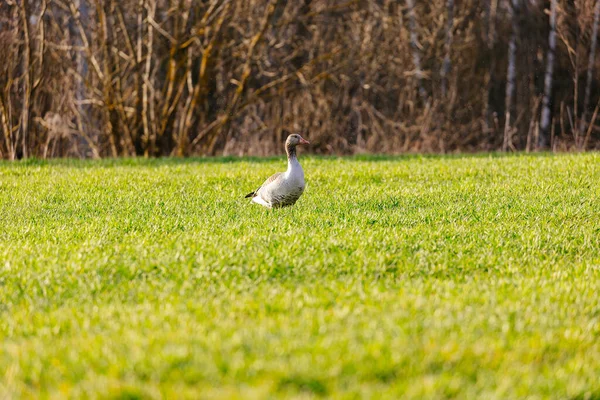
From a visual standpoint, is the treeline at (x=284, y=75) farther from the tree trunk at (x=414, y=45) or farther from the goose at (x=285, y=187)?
the goose at (x=285, y=187)

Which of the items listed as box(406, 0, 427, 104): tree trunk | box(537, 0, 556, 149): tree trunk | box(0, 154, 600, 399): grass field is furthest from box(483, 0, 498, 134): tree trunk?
box(0, 154, 600, 399): grass field

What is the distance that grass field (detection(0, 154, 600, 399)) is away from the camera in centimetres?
495

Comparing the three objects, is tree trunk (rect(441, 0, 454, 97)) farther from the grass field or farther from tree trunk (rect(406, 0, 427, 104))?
the grass field

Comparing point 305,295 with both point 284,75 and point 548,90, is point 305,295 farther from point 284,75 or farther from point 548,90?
point 548,90

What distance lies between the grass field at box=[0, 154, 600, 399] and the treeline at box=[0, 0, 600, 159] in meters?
9.34

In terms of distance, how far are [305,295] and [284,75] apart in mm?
19920

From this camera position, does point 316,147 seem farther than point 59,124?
Yes

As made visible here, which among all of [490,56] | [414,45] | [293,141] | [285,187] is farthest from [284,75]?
[285,187]

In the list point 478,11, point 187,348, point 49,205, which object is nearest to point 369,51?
point 478,11

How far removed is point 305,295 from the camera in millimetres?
6859

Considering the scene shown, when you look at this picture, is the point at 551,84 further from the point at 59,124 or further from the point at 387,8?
the point at 59,124

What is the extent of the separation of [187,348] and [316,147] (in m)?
→ 21.9

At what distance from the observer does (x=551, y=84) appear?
29.9m

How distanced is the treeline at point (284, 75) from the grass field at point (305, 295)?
934cm
